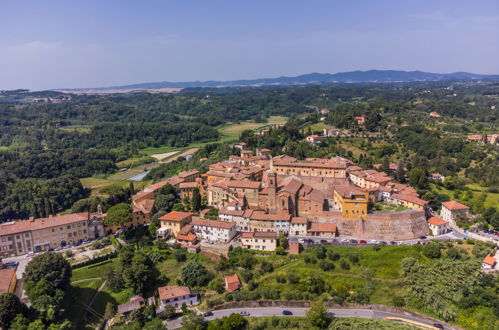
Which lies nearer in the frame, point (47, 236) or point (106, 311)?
point (106, 311)

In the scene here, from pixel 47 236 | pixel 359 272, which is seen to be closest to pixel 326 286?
pixel 359 272

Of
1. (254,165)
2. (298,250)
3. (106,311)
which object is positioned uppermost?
(254,165)

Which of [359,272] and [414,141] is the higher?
[414,141]

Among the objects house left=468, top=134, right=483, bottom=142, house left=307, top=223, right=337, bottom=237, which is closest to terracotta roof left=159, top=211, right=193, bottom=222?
house left=307, top=223, right=337, bottom=237

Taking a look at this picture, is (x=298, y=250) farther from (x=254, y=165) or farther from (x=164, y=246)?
(x=254, y=165)

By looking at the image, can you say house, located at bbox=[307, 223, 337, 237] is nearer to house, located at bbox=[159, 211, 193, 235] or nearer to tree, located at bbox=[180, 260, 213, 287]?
tree, located at bbox=[180, 260, 213, 287]

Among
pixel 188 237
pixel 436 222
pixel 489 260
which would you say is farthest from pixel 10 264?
pixel 489 260
